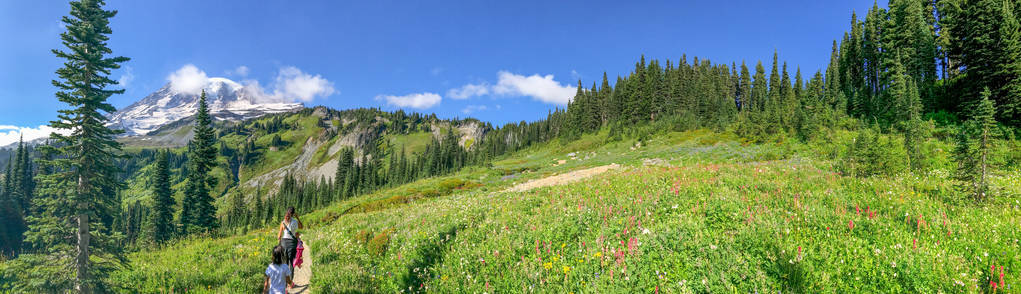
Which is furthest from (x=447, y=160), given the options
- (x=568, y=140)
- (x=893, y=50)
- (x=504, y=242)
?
(x=504, y=242)

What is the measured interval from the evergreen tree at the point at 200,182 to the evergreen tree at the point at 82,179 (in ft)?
123

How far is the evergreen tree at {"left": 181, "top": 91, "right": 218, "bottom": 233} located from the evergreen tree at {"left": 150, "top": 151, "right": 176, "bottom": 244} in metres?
6.62

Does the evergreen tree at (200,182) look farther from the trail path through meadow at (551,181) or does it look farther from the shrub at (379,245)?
the shrub at (379,245)

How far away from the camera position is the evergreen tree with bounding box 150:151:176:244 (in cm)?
4506

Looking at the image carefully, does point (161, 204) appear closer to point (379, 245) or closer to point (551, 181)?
point (551, 181)

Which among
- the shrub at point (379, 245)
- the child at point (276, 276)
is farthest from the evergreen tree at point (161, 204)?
the child at point (276, 276)

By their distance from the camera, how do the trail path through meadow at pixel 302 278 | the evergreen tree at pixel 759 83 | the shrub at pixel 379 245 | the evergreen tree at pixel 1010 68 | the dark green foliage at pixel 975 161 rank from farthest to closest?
the evergreen tree at pixel 759 83, the evergreen tree at pixel 1010 68, the shrub at pixel 379 245, the trail path through meadow at pixel 302 278, the dark green foliage at pixel 975 161

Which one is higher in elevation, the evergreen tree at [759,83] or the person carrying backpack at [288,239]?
the evergreen tree at [759,83]

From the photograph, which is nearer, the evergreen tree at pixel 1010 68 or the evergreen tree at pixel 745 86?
the evergreen tree at pixel 1010 68

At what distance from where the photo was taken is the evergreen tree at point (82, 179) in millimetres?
9508

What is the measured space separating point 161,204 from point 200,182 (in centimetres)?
1183

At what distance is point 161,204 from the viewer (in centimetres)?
4622

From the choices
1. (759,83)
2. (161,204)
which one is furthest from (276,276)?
(759,83)

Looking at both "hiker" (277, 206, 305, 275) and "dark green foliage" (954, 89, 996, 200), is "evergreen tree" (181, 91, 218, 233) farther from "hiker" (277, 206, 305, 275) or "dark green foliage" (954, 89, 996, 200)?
"dark green foliage" (954, 89, 996, 200)
